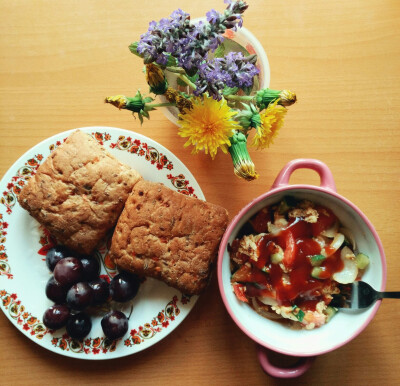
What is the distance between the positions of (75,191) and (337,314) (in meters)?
0.78

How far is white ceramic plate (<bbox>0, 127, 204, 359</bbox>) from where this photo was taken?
1.15 meters

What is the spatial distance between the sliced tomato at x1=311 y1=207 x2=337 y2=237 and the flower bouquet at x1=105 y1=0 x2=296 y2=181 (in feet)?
0.81

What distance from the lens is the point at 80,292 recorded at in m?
1.08

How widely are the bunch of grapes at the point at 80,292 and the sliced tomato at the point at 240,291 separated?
0.29 metres

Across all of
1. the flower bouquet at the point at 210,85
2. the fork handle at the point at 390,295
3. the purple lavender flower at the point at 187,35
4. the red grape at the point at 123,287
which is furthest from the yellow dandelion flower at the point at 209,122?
the fork handle at the point at 390,295

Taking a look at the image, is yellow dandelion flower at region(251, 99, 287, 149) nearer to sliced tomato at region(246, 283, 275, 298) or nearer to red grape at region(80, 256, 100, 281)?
sliced tomato at region(246, 283, 275, 298)

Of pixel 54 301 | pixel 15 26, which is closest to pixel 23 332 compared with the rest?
pixel 54 301

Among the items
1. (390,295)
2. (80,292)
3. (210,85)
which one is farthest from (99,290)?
(390,295)

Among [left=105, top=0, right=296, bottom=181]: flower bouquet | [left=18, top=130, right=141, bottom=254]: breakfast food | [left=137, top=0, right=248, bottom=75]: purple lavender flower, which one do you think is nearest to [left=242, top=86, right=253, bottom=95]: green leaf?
[left=105, top=0, right=296, bottom=181]: flower bouquet

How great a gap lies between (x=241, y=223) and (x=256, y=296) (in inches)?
7.9

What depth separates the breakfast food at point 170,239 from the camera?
109 cm

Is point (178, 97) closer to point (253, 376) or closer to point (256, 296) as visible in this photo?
point (256, 296)

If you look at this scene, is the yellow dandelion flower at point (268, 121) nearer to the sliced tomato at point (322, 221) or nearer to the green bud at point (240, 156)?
the green bud at point (240, 156)

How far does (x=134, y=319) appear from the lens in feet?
3.83
